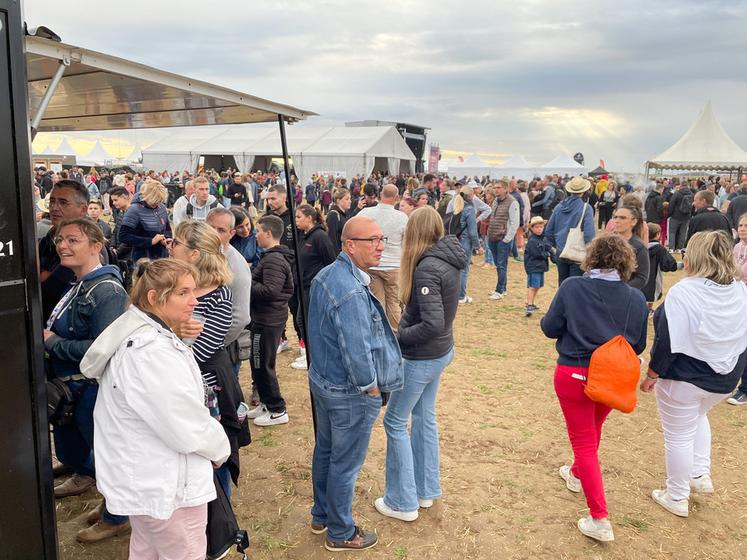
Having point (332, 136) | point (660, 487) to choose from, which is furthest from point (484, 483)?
point (332, 136)

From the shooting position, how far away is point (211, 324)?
294 centimetres

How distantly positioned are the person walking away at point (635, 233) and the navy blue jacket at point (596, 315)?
2307 millimetres

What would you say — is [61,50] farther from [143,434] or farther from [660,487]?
[660,487]

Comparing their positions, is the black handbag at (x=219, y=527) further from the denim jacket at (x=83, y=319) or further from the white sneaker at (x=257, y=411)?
the white sneaker at (x=257, y=411)

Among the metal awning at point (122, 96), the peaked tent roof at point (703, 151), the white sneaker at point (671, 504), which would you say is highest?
the peaked tent roof at point (703, 151)

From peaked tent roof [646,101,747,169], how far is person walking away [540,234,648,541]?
1095 inches

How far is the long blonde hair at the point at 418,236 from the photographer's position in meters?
3.26

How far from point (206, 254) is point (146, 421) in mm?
1218

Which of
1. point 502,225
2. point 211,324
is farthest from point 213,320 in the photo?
point 502,225

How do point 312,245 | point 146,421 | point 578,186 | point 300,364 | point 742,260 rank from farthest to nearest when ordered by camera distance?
point 578,186 → point 300,364 → point 312,245 → point 742,260 → point 146,421

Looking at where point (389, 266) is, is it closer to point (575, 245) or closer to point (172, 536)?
point (575, 245)

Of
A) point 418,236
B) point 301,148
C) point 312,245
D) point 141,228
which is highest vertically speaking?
point 301,148

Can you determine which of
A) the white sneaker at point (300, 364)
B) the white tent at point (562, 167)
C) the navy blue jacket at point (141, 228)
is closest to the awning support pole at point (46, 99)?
the navy blue jacket at point (141, 228)

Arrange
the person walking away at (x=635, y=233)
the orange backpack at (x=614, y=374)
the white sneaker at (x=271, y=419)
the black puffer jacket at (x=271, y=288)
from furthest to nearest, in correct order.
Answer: the person walking away at (x=635, y=233) < the white sneaker at (x=271, y=419) < the black puffer jacket at (x=271, y=288) < the orange backpack at (x=614, y=374)
